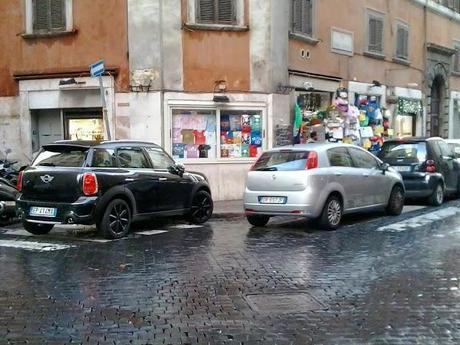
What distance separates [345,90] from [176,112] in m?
6.49

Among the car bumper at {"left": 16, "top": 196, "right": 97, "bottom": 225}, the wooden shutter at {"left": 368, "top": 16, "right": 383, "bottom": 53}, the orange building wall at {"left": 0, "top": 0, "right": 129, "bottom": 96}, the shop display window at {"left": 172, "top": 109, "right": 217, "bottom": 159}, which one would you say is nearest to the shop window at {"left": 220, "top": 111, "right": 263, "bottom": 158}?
the shop display window at {"left": 172, "top": 109, "right": 217, "bottom": 159}

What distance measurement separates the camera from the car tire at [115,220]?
10000mm

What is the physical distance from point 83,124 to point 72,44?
2093 millimetres

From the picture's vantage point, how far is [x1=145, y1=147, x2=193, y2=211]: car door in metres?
11.2

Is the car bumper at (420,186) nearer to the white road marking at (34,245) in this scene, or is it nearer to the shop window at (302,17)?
the shop window at (302,17)

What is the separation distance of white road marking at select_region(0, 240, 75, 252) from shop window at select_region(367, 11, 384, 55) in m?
14.8

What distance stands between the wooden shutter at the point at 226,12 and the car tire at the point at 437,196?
6.58 m

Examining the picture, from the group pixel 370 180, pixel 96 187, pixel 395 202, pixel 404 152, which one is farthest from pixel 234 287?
pixel 404 152

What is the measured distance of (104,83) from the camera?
1573cm

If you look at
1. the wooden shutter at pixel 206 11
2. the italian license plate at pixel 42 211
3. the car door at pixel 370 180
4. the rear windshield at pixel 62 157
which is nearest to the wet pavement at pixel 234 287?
the italian license plate at pixel 42 211

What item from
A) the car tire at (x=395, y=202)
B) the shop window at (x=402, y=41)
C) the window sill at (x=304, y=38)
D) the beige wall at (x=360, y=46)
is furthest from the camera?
the shop window at (x=402, y=41)

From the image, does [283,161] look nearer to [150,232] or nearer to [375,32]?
[150,232]

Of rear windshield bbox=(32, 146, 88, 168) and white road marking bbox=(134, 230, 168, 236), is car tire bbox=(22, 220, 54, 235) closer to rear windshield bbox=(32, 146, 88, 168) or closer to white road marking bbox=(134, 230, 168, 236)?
rear windshield bbox=(32, 146, 88, 168)

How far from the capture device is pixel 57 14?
1634cm
